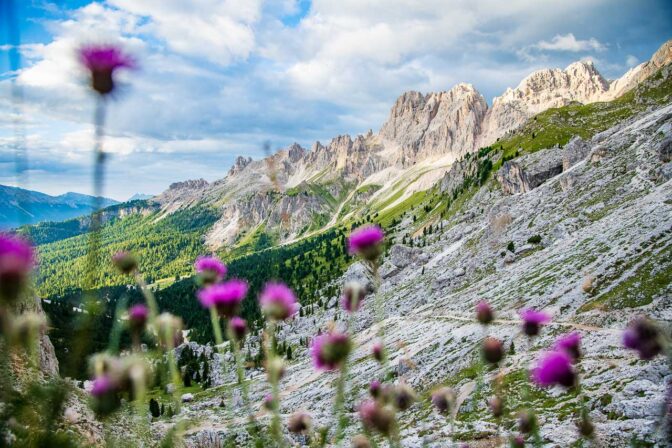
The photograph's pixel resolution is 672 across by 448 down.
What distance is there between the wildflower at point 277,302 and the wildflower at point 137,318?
1176 millimetres

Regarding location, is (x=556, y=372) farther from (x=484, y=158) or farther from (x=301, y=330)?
(x=484, y=158)

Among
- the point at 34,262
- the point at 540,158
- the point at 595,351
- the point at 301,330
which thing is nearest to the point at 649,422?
the point at 595,351

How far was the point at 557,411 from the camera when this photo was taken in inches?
722

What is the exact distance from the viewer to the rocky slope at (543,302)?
17.5 m

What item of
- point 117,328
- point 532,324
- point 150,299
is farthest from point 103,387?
point 532,324

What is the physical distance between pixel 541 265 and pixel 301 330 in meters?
72.2

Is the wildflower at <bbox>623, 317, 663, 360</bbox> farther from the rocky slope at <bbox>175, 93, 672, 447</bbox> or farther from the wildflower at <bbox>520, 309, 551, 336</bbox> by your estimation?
→ the rocky slope at <bbox>175, 93, 672, 447</bbox>

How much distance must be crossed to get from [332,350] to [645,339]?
10.2 feet

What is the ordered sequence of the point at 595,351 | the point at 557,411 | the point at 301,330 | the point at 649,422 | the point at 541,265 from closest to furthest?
the point at 649,422 < the point at 557,411 < the point at 595,351 < the point at 541,265 < the point at 301,330

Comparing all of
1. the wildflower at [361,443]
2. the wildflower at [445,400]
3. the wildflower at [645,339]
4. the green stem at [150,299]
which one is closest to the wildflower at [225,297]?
the green stem at [150,299]

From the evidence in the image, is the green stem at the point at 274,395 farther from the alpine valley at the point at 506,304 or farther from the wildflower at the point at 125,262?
the wildflower at the point at 125,262

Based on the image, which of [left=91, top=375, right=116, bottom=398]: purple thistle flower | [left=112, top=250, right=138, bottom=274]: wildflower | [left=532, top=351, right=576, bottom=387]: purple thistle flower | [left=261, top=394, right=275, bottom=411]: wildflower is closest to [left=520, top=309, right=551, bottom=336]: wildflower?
[left=532, top=351, right=576, bottom=387]: purple thistle flower

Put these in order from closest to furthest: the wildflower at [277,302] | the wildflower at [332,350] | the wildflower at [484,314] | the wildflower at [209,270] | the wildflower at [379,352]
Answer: the wildflower at [332,350]
the wildflower at [277,302]
the wildflower at [379,352]
the wildflower at [209,270]
the wildflower at [484,314]

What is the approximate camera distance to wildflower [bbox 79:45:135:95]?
3.64 metres
